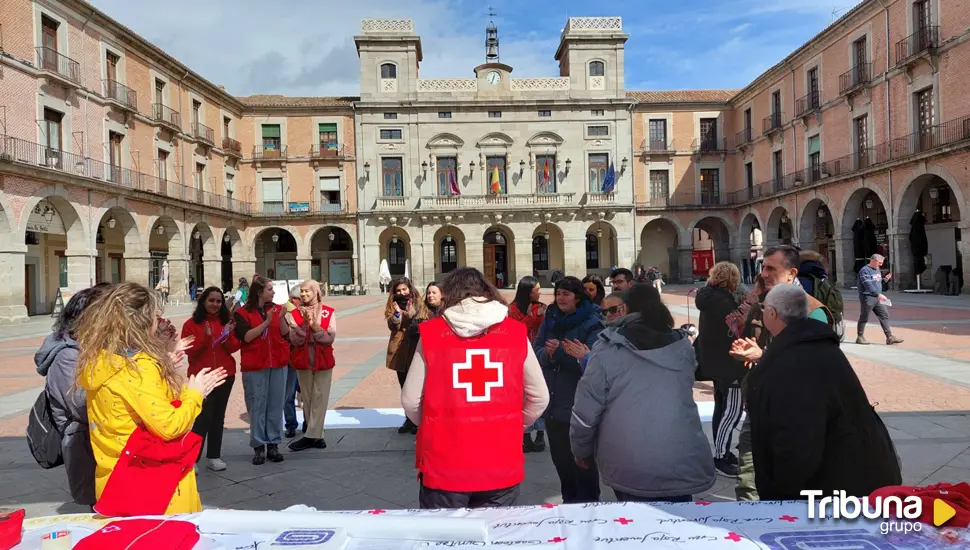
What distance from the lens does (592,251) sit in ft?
122

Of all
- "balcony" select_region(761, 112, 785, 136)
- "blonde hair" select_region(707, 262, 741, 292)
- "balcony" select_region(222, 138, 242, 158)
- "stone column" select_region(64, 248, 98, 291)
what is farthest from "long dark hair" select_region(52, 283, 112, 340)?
"balcony" select_region(761, 112, 785, 136)

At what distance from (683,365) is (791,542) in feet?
3.02

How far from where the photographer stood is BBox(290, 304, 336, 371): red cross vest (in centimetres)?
502

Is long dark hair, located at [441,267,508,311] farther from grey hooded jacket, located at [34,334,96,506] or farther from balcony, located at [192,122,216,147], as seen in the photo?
balcony, located at [192,122,216,147]

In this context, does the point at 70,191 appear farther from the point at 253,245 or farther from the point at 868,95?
the point at 868,95

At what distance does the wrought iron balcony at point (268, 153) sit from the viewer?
3469 cm

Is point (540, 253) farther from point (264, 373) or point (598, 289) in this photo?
point (264, 373)

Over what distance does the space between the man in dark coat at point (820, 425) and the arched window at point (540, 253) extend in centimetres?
3448

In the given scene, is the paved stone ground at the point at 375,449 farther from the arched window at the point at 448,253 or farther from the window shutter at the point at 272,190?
the arched window at the point at 448,253

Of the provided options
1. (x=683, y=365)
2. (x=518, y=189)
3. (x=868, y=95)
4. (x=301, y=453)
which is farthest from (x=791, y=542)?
(x=518, y=189)

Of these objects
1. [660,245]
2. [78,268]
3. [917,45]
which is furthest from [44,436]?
[660,245]

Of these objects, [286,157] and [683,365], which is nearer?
[683,365]

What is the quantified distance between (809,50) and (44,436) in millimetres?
32905

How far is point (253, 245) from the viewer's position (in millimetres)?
34531
